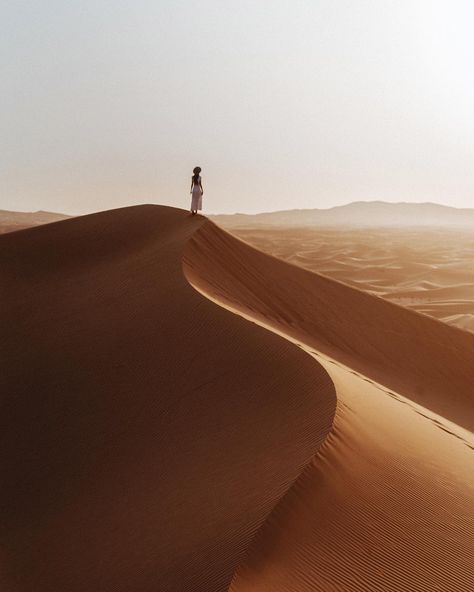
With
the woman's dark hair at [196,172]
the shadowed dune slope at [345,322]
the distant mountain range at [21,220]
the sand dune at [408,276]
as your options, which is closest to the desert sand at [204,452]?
the shadowed dune slope at [345,322]

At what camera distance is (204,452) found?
4793 mm

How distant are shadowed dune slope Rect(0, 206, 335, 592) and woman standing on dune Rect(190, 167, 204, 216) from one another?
2.65 metres

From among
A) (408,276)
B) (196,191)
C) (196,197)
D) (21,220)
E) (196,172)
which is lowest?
(21,220)

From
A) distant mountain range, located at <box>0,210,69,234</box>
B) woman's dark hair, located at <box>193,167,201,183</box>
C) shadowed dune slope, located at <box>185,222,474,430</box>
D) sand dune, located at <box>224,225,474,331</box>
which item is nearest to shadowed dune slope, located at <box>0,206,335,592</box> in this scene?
shadowed dune slope, located at <box>185,222,474,430</box>

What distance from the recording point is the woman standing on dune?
11.0 m

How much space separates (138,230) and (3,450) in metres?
6.77

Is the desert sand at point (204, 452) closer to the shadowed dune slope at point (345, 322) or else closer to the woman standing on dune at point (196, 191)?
the shadowed dune slope at point (345, 322)

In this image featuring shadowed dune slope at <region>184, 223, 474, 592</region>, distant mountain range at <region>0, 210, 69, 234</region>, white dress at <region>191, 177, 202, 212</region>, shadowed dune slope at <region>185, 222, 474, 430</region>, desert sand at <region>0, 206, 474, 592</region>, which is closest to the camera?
shadowed dune slope at <region>184, 223, 474, 592</region>

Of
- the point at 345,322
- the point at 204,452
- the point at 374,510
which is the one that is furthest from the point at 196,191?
the point at 374,510

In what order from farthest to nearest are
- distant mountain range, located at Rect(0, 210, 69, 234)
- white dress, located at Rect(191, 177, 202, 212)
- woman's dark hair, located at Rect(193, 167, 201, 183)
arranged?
1. distant mountain range, located at Rect(0, 210, 69, 234)
2. white dress, located at Rect(191, 177, 202, 212)
3. woman's dark hair, located at Rect(193, 167, 201, 183)

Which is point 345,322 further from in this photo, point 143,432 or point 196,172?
point 143,432

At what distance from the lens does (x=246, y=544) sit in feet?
11.5

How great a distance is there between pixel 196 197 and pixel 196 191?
6.4 inches

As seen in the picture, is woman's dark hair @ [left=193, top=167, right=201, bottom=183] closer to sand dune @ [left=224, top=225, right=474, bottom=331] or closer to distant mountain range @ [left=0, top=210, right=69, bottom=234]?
sand dune @ [left=224, top=225, right=474, bottom=331]
